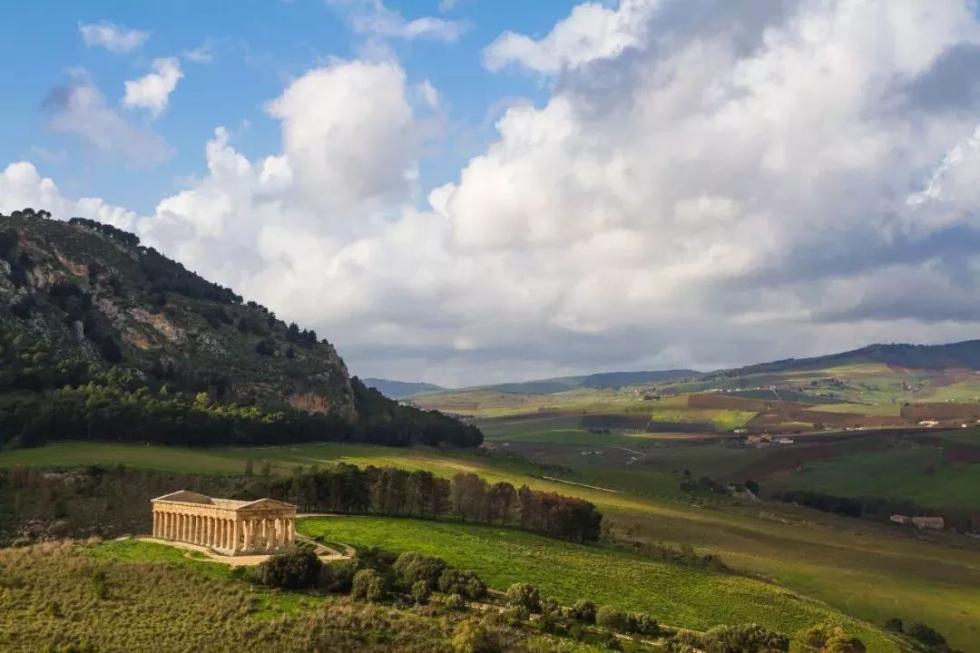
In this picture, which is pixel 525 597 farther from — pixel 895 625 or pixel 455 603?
pixel 895 625

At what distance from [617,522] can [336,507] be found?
120ft

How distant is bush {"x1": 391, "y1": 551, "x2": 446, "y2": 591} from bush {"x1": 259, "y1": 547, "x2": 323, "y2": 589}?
243 inches

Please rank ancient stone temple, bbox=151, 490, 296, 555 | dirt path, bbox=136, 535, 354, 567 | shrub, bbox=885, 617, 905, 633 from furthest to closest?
A: shrub, bbox=885, 617, 905, 633, ancient stone temple, bbox=151, 490, 296, 555, dirt path, bbox=136, 535, 354, 567

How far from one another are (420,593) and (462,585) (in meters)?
3.43

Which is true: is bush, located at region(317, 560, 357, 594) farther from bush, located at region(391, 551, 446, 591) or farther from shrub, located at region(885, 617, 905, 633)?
shrub, located at region(885, 617, 905, 633)

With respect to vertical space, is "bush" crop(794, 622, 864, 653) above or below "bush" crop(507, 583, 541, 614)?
below

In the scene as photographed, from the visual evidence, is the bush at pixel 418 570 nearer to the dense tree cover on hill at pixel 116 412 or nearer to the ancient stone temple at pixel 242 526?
the ancient stone temple at pixel 242 526

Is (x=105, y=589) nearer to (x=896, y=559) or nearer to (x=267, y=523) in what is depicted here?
(x=267, y=523)

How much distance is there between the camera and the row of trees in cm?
10344

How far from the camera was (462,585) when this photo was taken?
68.1 metres

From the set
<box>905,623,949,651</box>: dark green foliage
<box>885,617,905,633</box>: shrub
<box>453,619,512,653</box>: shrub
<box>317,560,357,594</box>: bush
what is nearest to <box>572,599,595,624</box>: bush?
<box>453,619,512,653</box>: shrub

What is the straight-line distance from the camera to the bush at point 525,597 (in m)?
66.6

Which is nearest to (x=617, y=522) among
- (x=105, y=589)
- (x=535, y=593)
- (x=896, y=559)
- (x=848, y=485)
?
(x=896, y=559)

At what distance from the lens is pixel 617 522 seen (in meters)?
120
